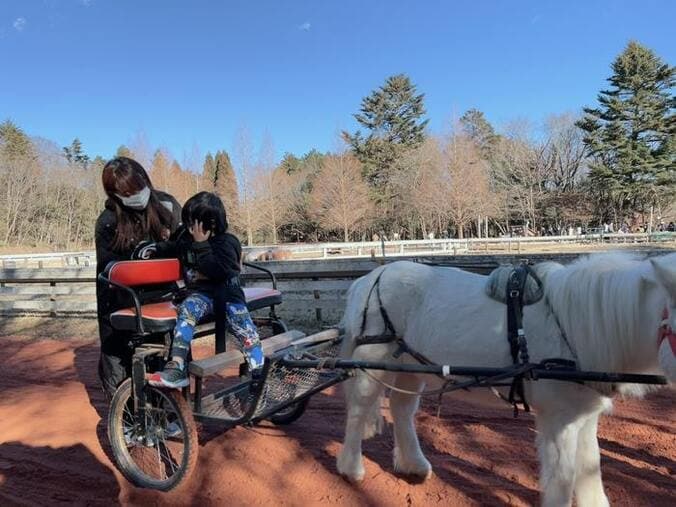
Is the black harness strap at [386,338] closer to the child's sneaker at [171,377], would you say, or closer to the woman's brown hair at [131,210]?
the child's sneaker at [171,377]

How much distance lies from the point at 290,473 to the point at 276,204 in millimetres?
41626

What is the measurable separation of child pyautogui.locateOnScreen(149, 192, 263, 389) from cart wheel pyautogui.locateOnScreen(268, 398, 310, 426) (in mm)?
936

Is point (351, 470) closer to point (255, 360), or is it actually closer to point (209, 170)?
point (255, 360)

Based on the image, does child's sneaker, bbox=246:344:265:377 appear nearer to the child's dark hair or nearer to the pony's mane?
the child's dark hair

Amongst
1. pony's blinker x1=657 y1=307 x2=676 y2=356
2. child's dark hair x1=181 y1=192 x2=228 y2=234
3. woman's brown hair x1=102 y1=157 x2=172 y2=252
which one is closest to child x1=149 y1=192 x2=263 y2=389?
child's dark hair x1=181 y1=192 x2=228 y2=234

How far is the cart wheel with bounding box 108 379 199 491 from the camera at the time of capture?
10.4ft

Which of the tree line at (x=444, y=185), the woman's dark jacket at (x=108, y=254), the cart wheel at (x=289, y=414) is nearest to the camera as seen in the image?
the woman's dark jacket at (x=108, y=254)

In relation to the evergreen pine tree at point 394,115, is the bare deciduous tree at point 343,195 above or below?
below

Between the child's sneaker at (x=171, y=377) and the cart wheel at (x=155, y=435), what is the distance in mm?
91

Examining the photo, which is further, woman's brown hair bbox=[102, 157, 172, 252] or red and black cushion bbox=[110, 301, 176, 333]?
woman's brown hair bbox=[102, 157, 172, 252]

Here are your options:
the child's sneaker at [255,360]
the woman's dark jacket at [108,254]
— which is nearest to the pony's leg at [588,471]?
the child's sneaker at [255,360]

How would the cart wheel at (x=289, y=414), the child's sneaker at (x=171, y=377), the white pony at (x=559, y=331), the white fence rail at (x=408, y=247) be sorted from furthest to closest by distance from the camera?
1. the white fence rail at (x=408, y=247)
2. the cart wheel at (x=289, y=414)
3. the child's sneaker at (x=171, y=377)
4. the white pony at (x=559, y=331)

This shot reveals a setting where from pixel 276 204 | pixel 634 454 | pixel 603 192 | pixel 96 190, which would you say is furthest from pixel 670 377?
pixel 96 190

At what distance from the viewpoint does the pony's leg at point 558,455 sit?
246 centimetres
